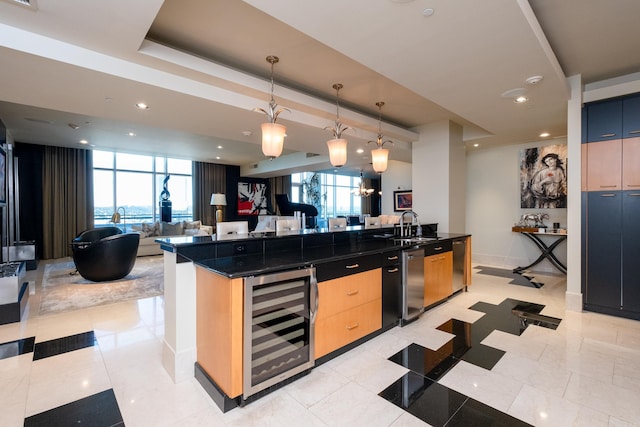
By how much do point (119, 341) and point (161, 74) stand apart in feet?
8.54

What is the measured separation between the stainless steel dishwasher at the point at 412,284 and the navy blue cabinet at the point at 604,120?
2.60m

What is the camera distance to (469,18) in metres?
1.97

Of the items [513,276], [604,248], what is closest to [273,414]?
[604,248]

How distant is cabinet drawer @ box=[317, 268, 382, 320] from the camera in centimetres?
232

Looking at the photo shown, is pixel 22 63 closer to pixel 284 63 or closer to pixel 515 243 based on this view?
pixel 284 63

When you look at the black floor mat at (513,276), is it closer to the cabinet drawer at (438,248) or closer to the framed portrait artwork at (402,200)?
the cabinet drawer at (438,248)

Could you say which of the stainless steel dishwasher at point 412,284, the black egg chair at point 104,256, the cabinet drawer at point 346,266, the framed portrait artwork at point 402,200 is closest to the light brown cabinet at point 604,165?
the stainless steel dishwasher at point 412,284

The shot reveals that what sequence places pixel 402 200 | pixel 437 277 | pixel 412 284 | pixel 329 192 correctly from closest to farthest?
Result: pixel 412 284 < pixel 437 277 < pixel 402 200 < pixel 329 192

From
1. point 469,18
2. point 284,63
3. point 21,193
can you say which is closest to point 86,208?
point 21,193

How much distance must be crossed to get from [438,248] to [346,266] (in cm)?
179

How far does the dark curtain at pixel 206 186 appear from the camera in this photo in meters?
9.99

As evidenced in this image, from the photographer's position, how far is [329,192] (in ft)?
42.7

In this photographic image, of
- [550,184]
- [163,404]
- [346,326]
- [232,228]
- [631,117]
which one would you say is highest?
[631,117]

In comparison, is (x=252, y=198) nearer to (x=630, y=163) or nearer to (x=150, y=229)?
(x=150, y=229)
